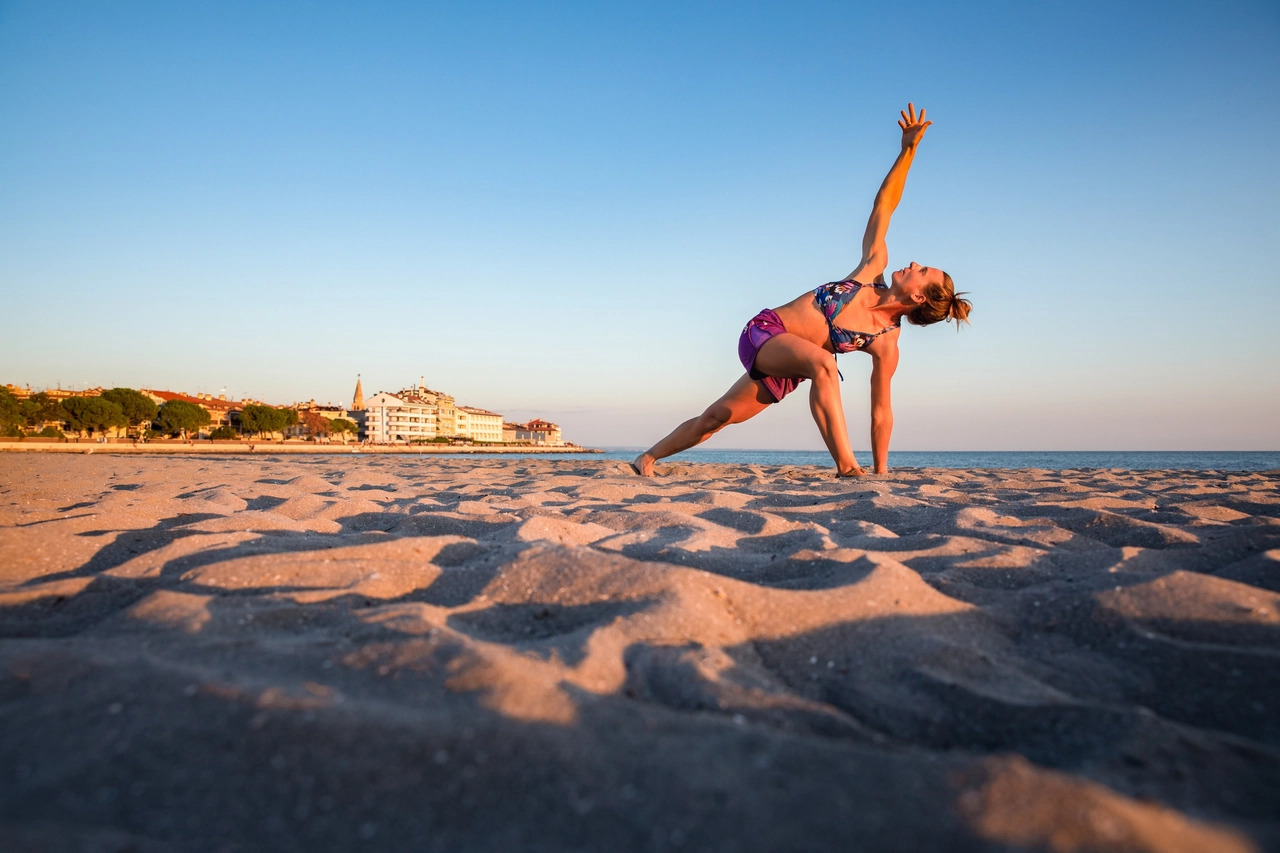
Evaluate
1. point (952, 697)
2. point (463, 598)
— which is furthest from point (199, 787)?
point (952, 697)

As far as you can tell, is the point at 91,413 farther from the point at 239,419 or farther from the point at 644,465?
the point at 644,465

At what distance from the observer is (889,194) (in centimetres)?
447

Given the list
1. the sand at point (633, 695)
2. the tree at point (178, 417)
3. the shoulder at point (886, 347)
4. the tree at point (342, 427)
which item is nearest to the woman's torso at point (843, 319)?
the shoulder at point (886, 347)

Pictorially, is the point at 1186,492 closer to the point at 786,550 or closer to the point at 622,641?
the point at 786,550

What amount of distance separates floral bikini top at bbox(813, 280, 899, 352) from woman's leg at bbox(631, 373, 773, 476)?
60 cm

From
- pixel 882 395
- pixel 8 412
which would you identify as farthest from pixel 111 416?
pixel 882 395

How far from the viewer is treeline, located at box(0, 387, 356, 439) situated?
36.3 m

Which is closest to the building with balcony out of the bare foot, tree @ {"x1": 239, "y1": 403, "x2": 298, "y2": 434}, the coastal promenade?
tree @ {"x1": 239, "y1": 403, "x2": 298, "y2": 434}

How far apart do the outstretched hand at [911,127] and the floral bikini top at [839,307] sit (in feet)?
3.18

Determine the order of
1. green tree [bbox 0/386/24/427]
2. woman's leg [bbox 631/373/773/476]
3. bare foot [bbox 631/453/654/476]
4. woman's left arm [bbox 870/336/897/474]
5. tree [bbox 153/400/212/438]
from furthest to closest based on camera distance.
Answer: tree [bbox 153/400/212/438] < green tree [bbox 0/386/24/427] < bare foot [bbox 631/453/654/476] < woman's leg [bbox 631/373/773/476] < woman's left arm [bbox 870/336/897/474]

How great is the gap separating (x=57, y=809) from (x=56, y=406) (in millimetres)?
50225

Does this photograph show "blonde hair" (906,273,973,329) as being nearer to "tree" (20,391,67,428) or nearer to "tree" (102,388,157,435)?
"tree" (20,391,67,428)

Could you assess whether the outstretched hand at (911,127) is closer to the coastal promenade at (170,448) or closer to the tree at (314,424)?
the coastal promenade at (170,448)

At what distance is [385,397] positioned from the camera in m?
73.8
